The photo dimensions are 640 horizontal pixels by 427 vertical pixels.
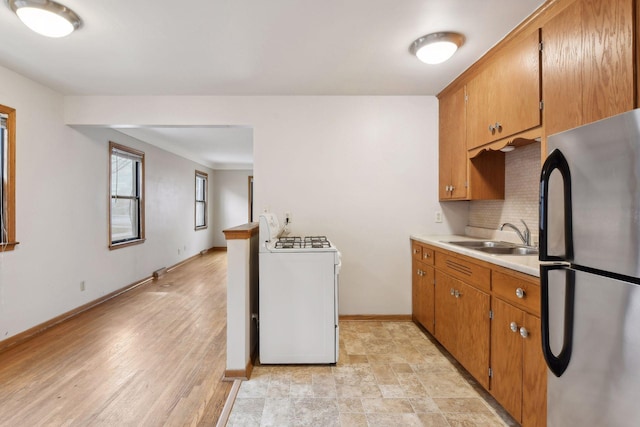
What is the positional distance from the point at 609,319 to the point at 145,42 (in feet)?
9.60

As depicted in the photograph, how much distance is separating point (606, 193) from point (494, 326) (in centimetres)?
116

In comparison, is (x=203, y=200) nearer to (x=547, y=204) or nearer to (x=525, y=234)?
(x=525, y=234)

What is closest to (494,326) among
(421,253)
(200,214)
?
(421,253)

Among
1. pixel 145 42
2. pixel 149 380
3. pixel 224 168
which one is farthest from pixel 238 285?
pixel 224 168

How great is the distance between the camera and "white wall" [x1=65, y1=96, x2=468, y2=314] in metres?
3.20

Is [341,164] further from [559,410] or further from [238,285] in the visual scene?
[559,410]

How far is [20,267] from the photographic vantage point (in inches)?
110

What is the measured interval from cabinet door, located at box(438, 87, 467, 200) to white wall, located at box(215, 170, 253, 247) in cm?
642

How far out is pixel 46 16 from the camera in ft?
5.97

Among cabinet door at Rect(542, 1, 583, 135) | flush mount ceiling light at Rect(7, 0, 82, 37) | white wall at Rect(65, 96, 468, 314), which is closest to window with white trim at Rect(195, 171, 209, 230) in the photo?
white wall at Rect(65, 96, 468, 314)

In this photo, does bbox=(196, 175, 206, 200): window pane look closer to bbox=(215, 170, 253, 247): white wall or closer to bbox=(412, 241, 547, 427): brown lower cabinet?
bbox=(215, 170, 253, 247): white wall

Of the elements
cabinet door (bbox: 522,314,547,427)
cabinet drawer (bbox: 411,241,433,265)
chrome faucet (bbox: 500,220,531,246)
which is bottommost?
cabinet door (bbox: 522,314,547,427)

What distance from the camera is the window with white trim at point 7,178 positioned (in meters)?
2.66

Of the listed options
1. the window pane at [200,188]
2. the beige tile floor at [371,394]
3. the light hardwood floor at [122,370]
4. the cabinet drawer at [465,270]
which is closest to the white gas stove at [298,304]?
the beige tile floor at [371,394]
